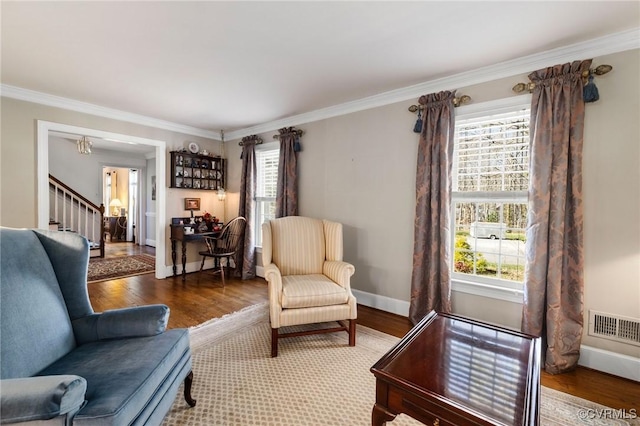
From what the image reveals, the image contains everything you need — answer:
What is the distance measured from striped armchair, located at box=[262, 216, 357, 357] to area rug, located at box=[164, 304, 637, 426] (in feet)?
0.51

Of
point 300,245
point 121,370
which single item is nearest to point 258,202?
point 300,245

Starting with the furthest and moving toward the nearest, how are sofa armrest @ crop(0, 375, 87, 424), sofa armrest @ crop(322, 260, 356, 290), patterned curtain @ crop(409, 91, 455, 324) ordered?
patterned curtain @ crop(409, 91, 455, 324) < sofa armrest @ crop(322, 260, 356, 290) < sofa armrest @ crop(0, 375, 87, 424)

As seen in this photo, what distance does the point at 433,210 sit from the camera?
2.62 meters

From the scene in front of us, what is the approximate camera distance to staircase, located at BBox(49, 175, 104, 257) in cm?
547

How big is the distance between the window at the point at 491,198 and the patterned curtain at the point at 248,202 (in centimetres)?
292

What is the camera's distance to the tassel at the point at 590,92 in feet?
6.50

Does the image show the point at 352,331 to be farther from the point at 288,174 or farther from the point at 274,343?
the point at 288,174

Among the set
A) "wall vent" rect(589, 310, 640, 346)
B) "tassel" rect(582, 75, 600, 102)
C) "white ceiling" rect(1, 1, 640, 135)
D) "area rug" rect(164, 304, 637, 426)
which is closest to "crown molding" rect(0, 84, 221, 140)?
"white ceiling" rect(1, 1, 640, 135)

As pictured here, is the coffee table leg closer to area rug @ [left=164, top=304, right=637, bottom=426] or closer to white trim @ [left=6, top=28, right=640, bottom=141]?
area rug @ [left=164, top=304, right=637, bottom=426]

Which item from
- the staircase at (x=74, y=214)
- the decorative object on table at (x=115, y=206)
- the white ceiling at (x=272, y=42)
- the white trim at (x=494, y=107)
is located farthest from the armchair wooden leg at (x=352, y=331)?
the decorative object on table at (x=115, y=206)

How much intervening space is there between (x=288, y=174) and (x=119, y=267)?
3.58 metres

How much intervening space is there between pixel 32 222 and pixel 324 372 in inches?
145

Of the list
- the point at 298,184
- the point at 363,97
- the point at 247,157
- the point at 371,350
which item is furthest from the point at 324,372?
the point at 247,157

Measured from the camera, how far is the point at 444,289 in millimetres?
2578
